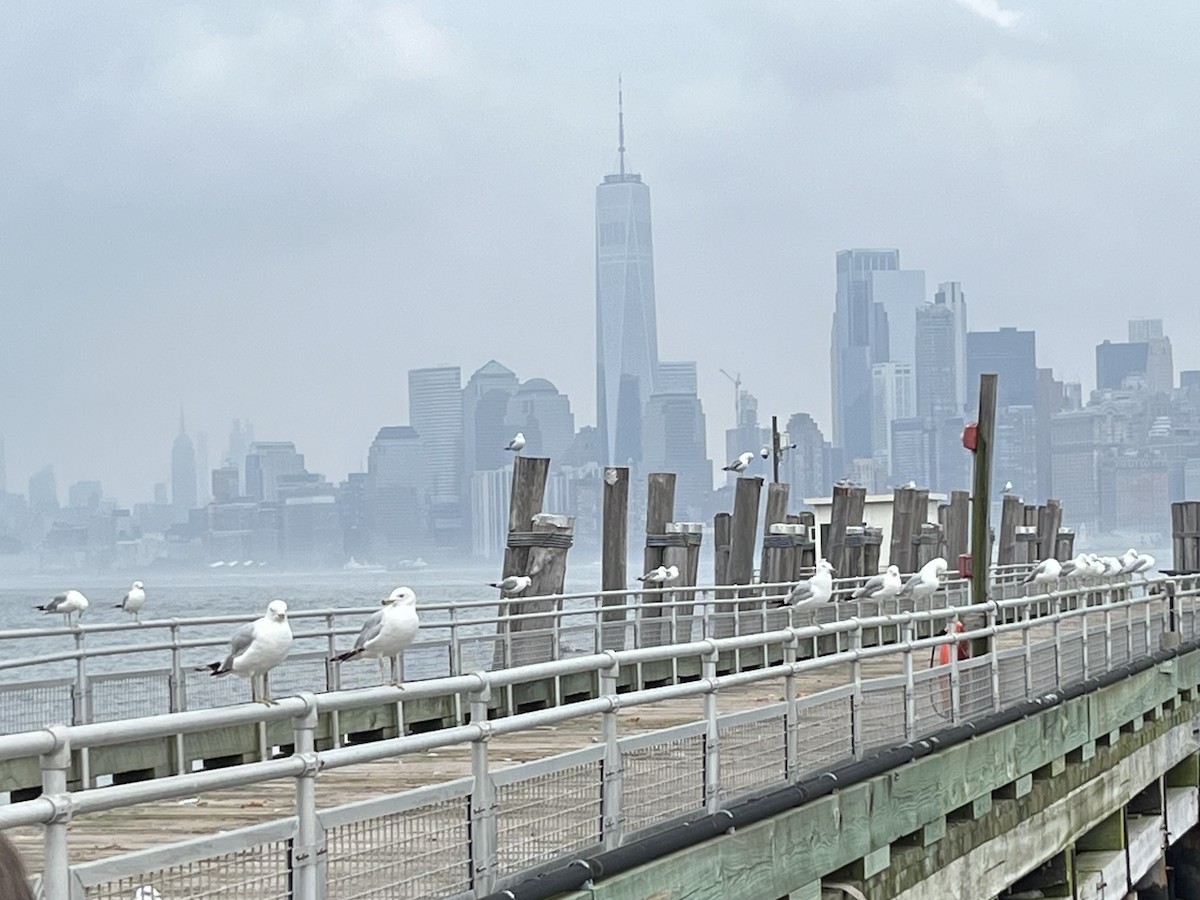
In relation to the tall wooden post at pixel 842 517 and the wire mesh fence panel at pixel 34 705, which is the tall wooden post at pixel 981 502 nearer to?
the wire mesh fence panel at pixel 34 705

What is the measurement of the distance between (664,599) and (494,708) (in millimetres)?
17141

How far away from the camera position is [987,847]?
53.6 feet

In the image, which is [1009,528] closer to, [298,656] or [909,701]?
[298,656]

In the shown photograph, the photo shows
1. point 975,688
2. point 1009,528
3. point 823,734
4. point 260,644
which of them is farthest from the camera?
point 1009,528

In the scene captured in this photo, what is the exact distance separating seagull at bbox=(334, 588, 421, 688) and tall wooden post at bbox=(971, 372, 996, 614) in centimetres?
893

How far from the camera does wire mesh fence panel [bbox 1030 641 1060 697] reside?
19.9 m

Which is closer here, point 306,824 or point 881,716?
point 306,824

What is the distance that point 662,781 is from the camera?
11.0 metres

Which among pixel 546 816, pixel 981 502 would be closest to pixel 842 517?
pixel 981 502

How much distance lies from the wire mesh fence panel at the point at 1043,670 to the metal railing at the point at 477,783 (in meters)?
4.74

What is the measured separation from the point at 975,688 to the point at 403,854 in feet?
32.5

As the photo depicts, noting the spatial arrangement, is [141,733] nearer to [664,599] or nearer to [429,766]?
[429,766]

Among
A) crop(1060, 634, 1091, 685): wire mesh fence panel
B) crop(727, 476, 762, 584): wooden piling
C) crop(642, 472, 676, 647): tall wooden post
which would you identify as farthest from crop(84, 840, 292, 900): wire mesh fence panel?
crop(727, 476, 762, 584): wooden piling

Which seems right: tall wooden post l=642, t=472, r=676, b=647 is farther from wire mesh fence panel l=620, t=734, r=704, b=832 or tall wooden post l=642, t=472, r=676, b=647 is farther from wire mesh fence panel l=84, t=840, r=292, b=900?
wire mesh fence panel l=84, t=840, r=292, b=900
